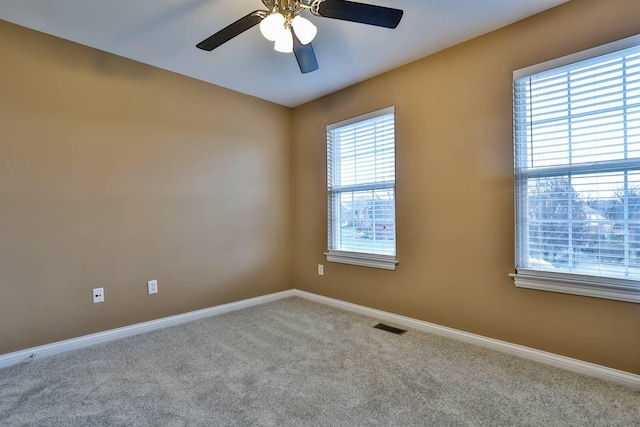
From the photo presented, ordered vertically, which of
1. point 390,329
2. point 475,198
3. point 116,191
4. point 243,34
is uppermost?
point 243,34

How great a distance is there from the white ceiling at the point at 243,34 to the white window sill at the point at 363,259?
5.80 ft

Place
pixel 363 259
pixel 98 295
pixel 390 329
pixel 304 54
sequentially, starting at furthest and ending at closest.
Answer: pixel 363 259 < pixel 390 329 < pixel 98 295 < pixel 304 54

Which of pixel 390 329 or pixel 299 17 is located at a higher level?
pixel 299 17

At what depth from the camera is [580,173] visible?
1997 mm

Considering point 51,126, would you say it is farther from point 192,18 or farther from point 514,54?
point 514,54

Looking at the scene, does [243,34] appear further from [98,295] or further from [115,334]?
[115,334]

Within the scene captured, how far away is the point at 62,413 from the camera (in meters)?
1.61

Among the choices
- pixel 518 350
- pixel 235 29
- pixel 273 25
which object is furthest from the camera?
pixel 518 350

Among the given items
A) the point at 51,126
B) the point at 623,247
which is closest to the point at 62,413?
the point at 51,126

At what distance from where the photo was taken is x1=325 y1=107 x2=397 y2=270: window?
118 inches

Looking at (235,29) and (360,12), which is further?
(235,29)

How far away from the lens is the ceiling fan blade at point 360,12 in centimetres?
160

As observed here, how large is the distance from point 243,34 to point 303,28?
89 cm

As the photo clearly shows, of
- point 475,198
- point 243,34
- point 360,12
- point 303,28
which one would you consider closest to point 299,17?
point 303,28
